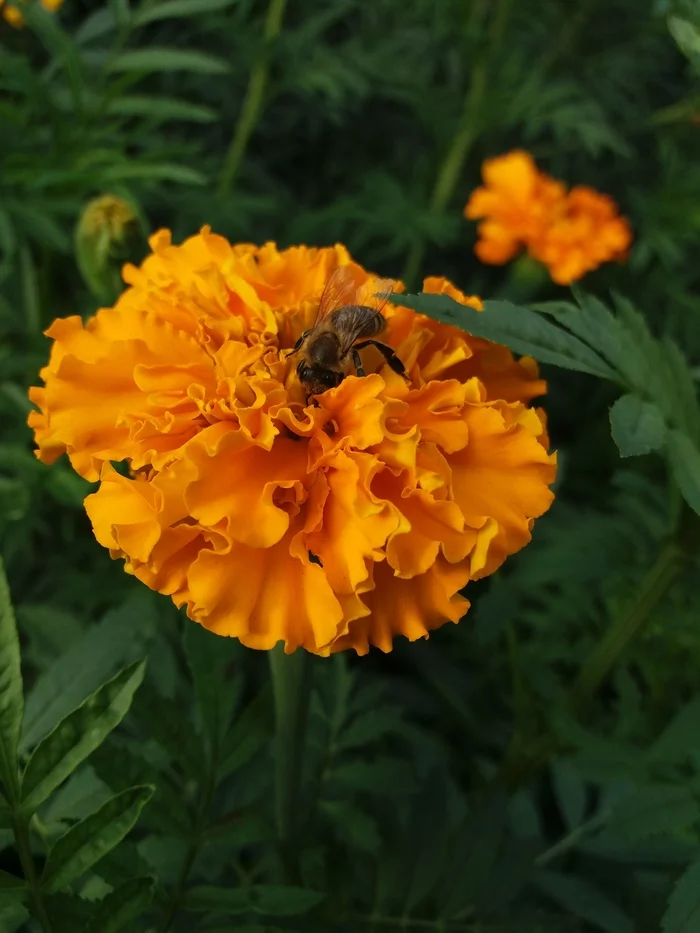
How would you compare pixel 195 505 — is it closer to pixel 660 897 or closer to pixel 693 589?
pixel 660 897

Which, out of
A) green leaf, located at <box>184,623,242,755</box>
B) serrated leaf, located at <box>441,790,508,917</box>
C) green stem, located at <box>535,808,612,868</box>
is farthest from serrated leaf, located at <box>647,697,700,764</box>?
green leaf, located at <box>184,623,242,755</box>

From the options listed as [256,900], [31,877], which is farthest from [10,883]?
[256,900]

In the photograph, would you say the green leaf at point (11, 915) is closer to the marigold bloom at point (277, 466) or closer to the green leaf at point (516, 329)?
the marigold bloom at point (277, 466)

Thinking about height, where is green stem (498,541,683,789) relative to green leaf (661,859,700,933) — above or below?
below

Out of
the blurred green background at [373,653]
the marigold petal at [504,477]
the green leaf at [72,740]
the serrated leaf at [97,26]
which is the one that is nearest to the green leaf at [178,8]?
the blurred green background at [373,653]

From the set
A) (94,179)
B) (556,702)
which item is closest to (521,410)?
(556,702)

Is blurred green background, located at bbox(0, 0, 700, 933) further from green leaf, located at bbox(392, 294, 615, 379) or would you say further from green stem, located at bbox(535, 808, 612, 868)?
green leaf, located at bbox(392, 294, 615, 379)
